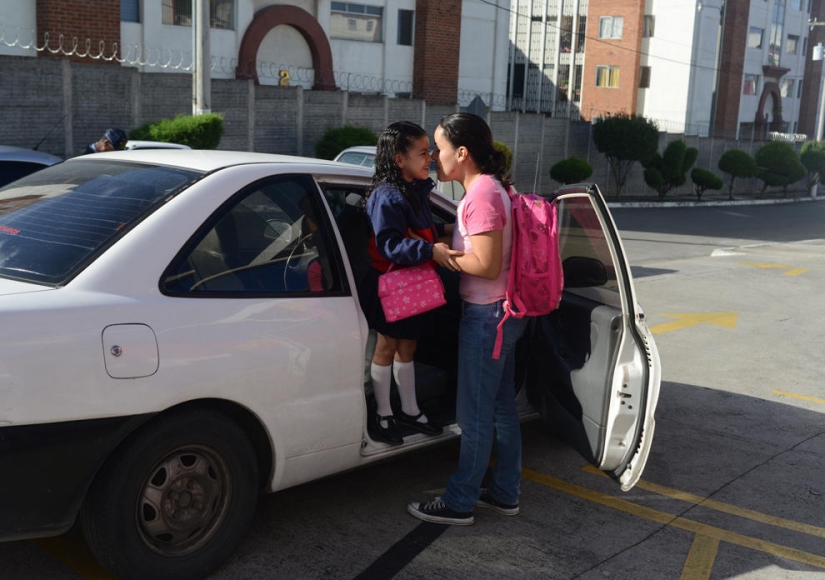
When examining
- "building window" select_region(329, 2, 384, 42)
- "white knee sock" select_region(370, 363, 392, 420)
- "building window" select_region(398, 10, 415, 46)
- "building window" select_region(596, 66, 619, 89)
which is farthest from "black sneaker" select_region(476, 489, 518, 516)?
"building window" select_region(596, 66, 619, 89)

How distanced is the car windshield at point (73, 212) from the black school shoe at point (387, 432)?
4.71 ft

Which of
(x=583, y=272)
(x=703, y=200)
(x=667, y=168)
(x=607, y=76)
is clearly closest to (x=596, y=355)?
(x=583, y=272)

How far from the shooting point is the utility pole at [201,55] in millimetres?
13742

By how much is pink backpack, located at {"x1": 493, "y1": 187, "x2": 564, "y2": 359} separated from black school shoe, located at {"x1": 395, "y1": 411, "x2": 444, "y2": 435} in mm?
607

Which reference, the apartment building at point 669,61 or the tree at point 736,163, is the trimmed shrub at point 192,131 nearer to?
the tree at point 736,163

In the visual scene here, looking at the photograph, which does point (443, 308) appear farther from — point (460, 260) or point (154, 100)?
point (154, 100)

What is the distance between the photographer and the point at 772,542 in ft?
14.3

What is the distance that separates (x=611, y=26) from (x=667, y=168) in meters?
24.3

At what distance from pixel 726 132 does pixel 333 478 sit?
5552cm

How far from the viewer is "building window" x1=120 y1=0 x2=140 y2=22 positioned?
21.5 metres

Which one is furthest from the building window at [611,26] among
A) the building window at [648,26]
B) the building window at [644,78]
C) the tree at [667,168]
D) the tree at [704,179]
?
the tree at [667,168]

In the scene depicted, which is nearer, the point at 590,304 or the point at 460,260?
the point at 460,260

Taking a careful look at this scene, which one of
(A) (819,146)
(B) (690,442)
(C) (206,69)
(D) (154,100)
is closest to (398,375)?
(B) (690,442)

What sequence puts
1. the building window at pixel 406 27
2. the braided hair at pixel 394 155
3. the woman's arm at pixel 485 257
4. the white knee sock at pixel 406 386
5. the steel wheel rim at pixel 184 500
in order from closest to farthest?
the steel wheel rim at pixel 184 500, the woman's arm at pixel 485 257, the braided hair at pixel 394 155, the white knee sock at pixel 406 386, the building window at pixel 406 27
